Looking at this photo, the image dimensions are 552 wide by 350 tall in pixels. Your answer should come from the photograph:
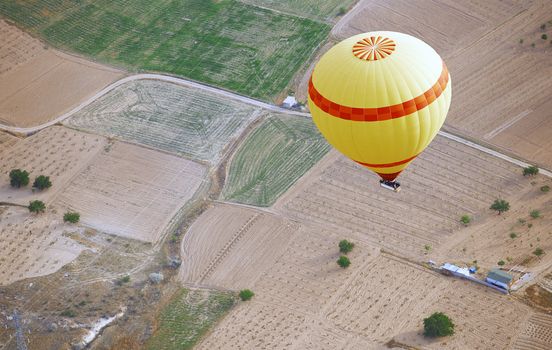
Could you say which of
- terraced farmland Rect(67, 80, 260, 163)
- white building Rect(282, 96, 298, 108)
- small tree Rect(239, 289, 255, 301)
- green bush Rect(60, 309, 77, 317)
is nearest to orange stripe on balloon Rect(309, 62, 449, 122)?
small tree Rect(239, 289, 255, 301)

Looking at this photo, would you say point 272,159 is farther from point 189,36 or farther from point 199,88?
point 189,36

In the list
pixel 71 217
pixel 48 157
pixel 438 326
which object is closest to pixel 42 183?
pixel 48 157

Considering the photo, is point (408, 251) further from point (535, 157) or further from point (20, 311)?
point (20, 311)

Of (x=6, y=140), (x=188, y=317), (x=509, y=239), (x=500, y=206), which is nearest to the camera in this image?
(x=188, y=317)

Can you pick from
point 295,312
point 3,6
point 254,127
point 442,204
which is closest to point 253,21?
point 254,127

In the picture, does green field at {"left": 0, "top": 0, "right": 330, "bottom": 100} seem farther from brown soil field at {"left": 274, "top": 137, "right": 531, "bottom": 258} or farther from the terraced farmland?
brown soil field at {"left": 274, "top": 137, "right": 531, "bottom": 258}

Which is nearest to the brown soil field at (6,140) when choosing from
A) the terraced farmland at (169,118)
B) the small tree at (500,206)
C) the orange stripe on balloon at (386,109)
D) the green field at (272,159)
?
the terraced farmland at (169,118)

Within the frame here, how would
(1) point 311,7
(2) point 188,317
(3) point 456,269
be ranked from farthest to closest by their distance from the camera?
(1) point 311,7 < (3) point 456,269 < (2) point 188,317
